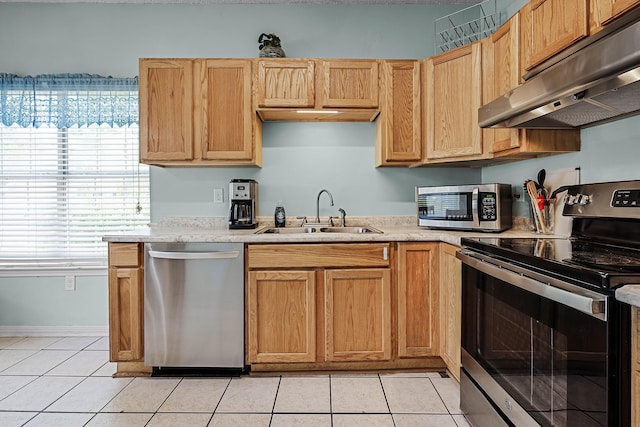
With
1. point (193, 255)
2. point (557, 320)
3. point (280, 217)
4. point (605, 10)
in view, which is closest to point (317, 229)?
point (280, 217)

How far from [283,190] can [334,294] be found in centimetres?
101

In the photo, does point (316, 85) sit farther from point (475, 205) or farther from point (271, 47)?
point (475, 205)

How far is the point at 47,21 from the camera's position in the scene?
2955 millimetres

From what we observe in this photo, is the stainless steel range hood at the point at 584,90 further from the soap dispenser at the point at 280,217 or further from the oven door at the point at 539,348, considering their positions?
the soap dispenser at the point at 280,217

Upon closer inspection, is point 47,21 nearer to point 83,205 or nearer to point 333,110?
point 83,205

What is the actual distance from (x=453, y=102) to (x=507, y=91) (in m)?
0.47

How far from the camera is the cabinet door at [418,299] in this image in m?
2.30

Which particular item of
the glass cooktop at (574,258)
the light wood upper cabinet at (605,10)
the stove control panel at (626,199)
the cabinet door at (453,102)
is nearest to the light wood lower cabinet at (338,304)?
the glass cooktop at (574,258)

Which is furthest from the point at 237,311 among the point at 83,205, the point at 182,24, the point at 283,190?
the point at 182,24

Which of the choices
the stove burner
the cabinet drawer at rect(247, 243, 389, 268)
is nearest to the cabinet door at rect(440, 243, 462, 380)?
the cabinet drawer at rect(247, 243, 389, 268)

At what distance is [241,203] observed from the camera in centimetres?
268

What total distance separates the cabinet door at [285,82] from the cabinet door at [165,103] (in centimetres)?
48

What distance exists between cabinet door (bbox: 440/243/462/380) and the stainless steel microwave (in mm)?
240

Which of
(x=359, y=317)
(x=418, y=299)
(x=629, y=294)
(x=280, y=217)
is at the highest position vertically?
(x=280, y=217)
